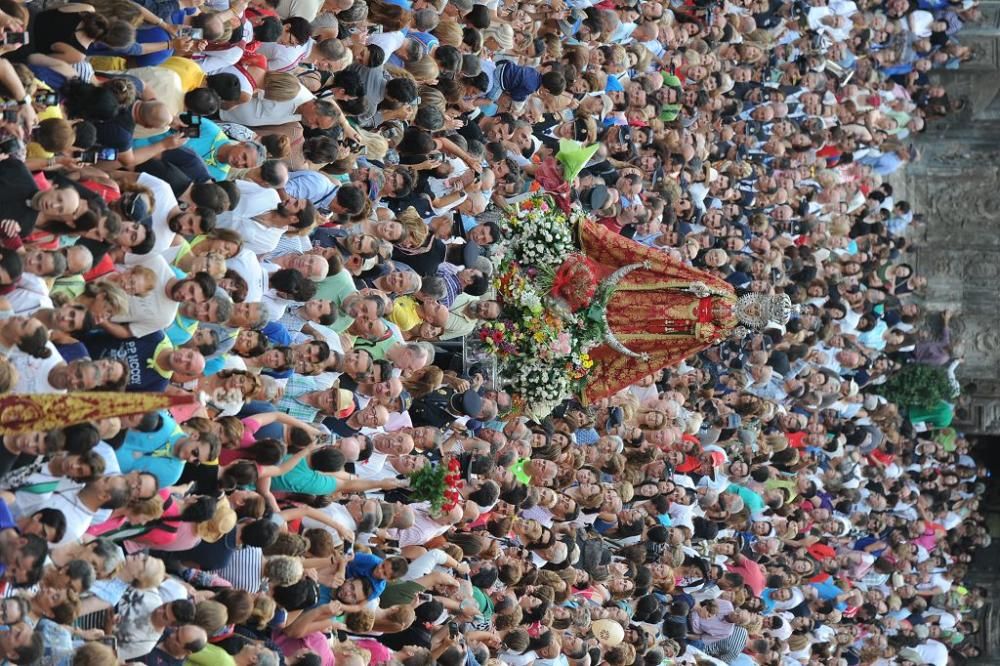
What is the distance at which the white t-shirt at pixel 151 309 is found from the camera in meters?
8.01

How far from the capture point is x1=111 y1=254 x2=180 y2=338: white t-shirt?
8008 mm

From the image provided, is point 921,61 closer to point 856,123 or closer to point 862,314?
point 856,123

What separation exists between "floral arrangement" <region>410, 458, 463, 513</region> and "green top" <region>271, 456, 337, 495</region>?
0.90 meters

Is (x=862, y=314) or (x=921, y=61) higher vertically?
(x=921, y=61)

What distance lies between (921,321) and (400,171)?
10.1 m

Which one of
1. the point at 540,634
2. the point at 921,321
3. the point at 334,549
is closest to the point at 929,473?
the point at 921,321

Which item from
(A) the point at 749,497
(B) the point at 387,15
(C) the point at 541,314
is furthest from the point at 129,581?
(A) the point at 749,497

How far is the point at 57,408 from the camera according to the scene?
7.23m

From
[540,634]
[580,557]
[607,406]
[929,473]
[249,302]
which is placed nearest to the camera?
[249,302]

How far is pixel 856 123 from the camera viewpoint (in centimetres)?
1741

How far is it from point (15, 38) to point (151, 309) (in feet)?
5.42

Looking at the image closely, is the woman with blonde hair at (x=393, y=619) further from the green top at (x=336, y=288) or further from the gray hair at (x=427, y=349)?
the green top at (x=336, y=288)

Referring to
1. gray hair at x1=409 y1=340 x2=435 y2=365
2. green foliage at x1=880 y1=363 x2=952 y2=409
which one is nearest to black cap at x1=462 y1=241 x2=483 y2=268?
gray hair at x1=409 y1=340 x2=435 y2=365

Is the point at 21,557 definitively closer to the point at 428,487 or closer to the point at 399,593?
the point at 399,593
